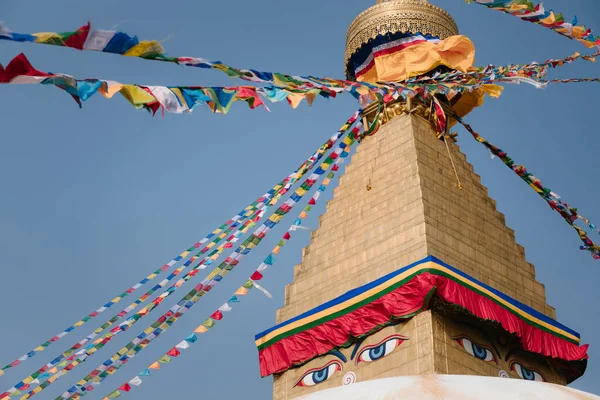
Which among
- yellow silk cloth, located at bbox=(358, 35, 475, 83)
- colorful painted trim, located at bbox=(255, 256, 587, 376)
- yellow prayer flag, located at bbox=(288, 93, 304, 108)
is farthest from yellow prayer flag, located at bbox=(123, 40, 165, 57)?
yellow silk cloth, located at bbox=(358, 35, 475, 83)

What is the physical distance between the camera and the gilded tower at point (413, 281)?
48.4 feet

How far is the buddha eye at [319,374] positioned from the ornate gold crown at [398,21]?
6.27 meters

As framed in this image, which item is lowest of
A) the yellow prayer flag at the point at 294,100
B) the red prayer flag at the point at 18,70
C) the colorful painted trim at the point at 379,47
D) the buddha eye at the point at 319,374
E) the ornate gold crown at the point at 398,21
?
the red prayer flag at the point at 18,70

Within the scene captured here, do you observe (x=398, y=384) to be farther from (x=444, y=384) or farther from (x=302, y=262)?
(x=302, y=262)

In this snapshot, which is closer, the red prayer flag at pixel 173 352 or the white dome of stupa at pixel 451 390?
the white dome of stupa at pixel 451 390

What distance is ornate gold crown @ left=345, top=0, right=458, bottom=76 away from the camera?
19047 mm

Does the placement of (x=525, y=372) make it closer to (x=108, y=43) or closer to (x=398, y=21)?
(x=398, y=21)

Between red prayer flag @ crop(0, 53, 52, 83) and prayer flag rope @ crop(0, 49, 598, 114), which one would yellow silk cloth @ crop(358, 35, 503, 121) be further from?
red prayer flag @ crop(0, 53, 52, 83)

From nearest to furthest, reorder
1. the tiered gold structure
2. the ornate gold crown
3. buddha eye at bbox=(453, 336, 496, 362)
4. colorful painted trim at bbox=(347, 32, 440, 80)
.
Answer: the tiered gold structure < buddha eye at bbox=(453, 336, 496, 362) < colorful painted trim at bbox=(347, 32, 440, 80) < the ornate gold crown

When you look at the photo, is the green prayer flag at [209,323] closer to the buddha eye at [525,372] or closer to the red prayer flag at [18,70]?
the buddha eye at [525,372]

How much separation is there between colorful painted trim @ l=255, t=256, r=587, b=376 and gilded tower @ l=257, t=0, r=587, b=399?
19 millimetres

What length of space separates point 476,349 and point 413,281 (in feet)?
4.24

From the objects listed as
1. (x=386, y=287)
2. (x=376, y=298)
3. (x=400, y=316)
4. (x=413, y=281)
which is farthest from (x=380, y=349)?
(x=413, y=281)

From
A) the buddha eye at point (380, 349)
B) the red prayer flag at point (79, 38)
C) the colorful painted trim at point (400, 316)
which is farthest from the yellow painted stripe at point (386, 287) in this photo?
the red prayer flag at point (79, 38)
